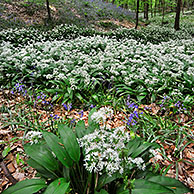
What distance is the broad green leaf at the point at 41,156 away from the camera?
159cm

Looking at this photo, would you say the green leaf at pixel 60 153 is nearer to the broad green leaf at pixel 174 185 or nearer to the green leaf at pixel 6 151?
the broad green leaf at pixel 174 185

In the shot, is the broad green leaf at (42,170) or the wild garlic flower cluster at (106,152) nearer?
the wild garlic flower cluster at (106,152)

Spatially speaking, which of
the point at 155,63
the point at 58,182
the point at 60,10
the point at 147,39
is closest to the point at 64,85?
the point at 58,182

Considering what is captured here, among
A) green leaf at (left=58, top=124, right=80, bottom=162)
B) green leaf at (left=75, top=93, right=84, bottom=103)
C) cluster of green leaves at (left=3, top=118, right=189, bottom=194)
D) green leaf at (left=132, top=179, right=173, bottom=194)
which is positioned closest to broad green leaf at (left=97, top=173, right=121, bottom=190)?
cluster of green leaves at (left=3, top=118, right=189, bottom=194)

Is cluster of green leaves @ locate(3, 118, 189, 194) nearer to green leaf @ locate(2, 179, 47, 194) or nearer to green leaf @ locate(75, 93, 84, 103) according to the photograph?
green leaf @ locate(2, 179, 47, 194)

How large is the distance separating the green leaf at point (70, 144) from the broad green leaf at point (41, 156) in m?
0.23

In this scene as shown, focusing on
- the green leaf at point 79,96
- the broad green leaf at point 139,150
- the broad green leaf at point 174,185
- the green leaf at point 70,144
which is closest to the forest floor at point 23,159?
the broad green leaf at point 139,150

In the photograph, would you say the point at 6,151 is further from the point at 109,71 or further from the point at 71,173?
the point at 109,71

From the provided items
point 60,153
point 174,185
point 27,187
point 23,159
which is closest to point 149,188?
point 174,185

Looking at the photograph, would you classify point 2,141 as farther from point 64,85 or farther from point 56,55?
point 56,55

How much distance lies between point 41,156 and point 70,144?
33 centimetres

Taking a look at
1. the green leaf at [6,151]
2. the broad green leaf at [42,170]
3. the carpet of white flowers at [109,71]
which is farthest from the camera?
the carpet of white flowers at [109,71]

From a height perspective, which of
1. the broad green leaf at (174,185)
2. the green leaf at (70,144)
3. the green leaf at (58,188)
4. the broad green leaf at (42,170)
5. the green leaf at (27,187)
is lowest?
the broad green leaf at (42,170)

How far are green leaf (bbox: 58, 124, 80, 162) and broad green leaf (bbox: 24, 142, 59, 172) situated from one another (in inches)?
8.9
